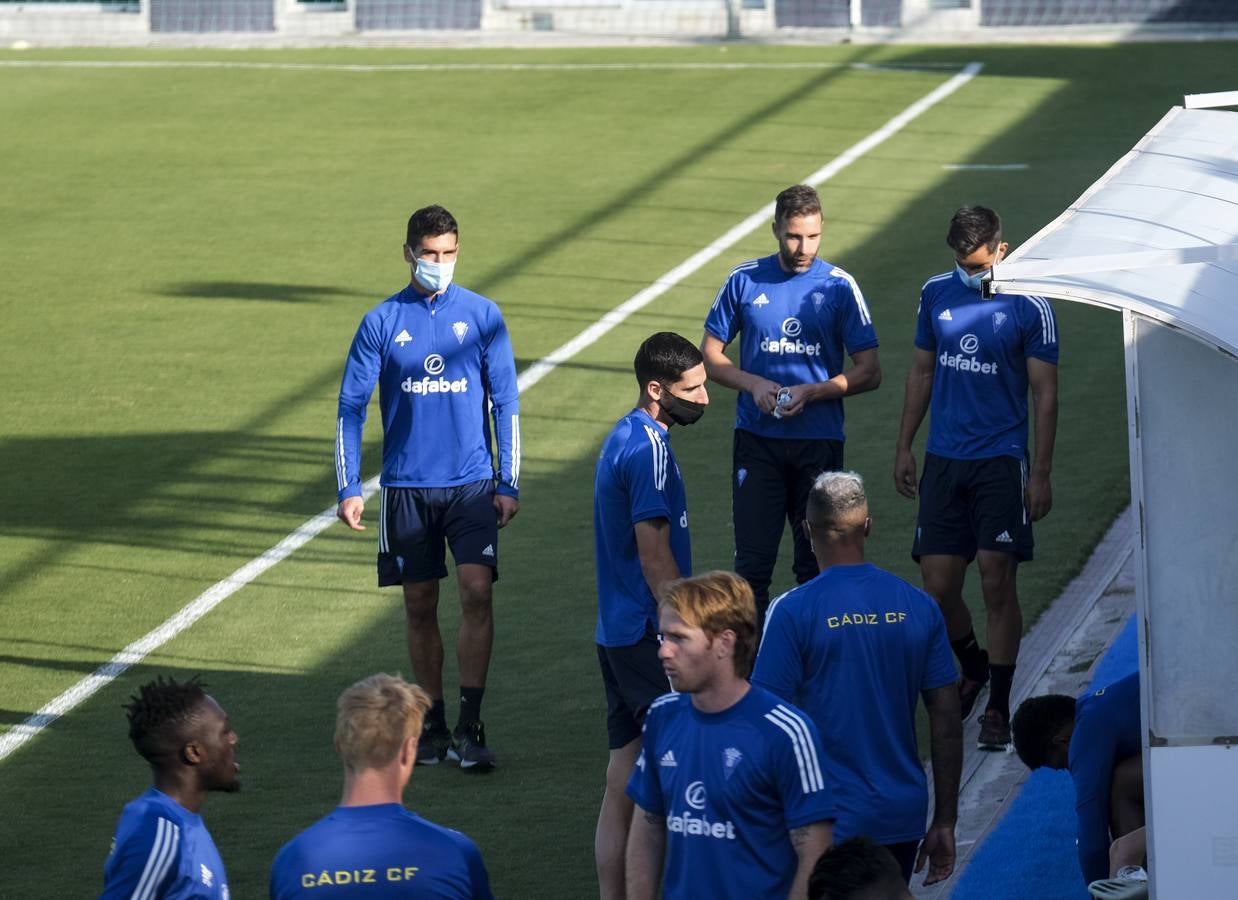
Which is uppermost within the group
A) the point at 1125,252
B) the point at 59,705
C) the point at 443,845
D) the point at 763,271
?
the point at 1125,252

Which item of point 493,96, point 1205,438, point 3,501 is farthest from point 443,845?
point 493,96

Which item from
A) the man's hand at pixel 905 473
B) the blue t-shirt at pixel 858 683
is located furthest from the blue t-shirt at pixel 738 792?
the man's hand at pixel 905 473

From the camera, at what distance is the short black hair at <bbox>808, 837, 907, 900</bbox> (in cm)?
415

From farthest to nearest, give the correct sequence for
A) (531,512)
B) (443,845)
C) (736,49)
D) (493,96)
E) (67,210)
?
(736,49) < (493,96) < (67,210) < (531,512) < (443,845)

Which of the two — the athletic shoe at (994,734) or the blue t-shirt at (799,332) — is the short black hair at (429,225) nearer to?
the blue t-shirt at (799,332)

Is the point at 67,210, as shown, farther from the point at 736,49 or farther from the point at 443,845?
→ the point at 443,845

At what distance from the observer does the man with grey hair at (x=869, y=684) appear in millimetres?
5590

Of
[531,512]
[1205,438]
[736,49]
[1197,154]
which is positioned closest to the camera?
[1205,438]

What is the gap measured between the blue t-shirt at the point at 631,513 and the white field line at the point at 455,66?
63.5 feet

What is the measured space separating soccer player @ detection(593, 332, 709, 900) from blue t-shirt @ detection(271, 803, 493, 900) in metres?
2.11

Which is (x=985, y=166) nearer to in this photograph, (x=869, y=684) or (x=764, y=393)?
(x=764, y=393)

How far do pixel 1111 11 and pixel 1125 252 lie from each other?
2445cm

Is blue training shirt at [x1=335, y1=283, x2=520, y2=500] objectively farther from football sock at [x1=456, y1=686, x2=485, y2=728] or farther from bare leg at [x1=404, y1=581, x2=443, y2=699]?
football sock at [x1=456, y1=686, x2=485, y2=728]

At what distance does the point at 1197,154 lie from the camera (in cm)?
644
